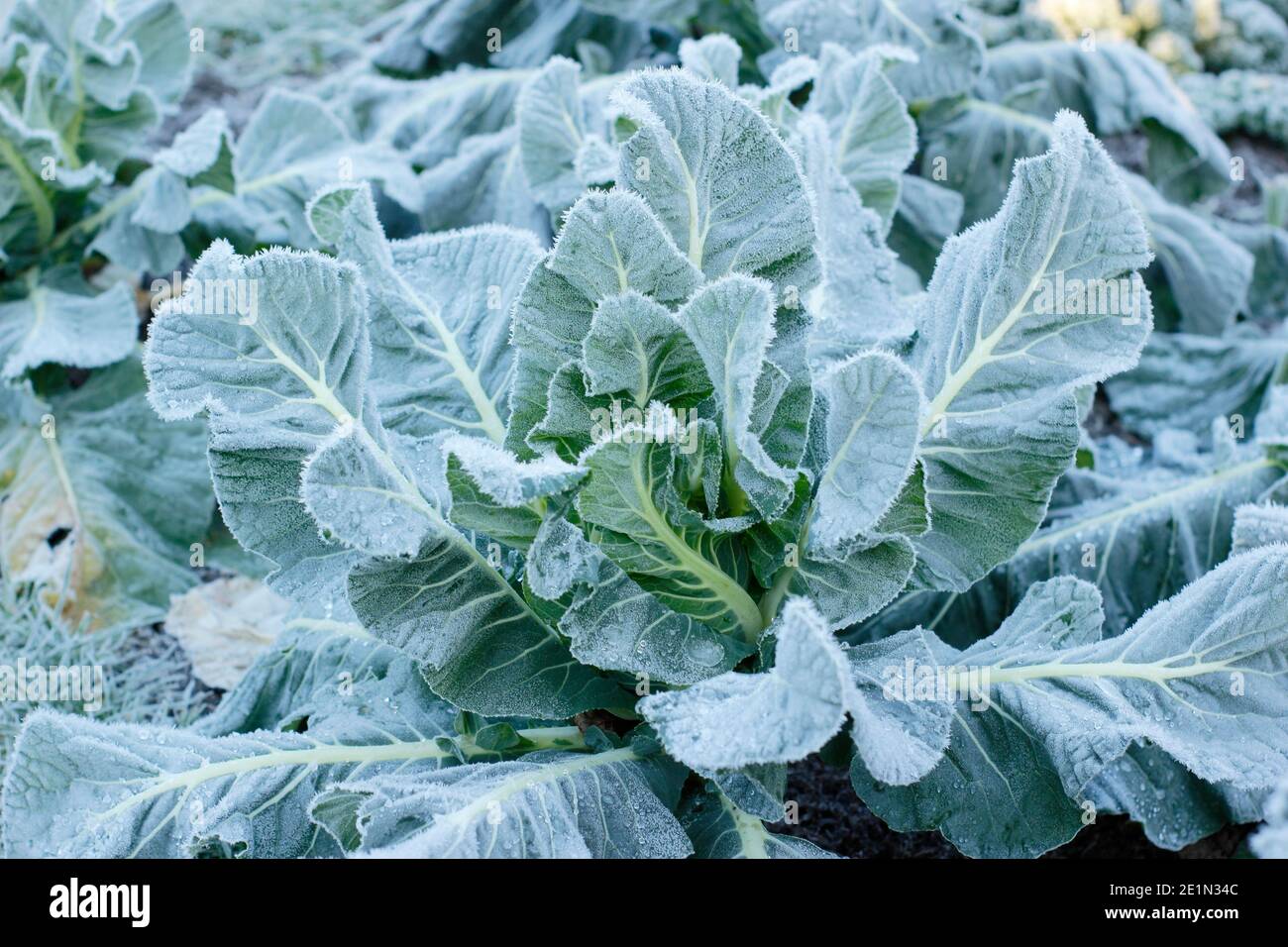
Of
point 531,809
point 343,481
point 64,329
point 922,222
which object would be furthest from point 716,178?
point 64,329

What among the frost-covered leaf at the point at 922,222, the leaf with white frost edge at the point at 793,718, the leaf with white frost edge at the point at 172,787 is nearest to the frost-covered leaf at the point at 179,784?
the leaf with white frost edge at the point at 172,787

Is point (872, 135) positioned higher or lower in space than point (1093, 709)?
higher

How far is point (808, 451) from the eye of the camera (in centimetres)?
213

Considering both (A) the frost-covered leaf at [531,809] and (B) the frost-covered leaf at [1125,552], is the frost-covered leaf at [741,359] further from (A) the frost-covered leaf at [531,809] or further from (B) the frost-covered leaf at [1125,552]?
(B) the frost-covered leaf at [1125,552]

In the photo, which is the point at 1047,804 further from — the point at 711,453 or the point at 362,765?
the point at 362,765

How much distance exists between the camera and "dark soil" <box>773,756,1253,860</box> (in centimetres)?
249

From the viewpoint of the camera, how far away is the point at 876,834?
2.52 metres

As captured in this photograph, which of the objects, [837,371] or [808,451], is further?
[808,451]

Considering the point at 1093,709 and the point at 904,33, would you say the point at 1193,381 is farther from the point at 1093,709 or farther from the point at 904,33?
the point at 1093,709

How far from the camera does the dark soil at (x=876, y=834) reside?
8.18 feet

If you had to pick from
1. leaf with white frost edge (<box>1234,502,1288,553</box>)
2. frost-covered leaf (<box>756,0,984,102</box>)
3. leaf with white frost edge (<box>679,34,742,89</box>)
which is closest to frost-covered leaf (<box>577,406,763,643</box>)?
leaf with white frost edge (<box>1234,502,1288,553</box>)
